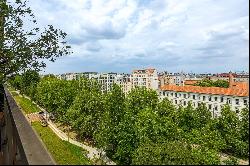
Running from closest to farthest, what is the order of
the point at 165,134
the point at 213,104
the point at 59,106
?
1. the point at 165,134
2. the point at 59,106
3. the point at 213,104

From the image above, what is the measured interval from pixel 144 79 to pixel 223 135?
8691 cm

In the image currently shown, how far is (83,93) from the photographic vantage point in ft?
126

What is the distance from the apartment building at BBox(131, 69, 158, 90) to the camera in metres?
112

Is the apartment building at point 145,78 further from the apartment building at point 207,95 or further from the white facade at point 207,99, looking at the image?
the white facade at point 207,99

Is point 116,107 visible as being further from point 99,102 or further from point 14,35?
point 14,35

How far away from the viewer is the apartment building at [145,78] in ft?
366

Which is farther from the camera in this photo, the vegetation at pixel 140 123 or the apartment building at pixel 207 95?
the apartment building at pixel 207 95

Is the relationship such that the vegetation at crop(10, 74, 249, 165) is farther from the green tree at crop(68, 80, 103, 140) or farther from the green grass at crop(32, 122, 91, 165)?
the green grass at crop(32, 122, 91, 165)

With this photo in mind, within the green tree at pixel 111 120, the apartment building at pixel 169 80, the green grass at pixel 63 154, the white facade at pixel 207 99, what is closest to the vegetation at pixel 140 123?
the green tree at pixel 111 120

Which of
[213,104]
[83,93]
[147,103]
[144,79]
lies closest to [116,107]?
[147,103]

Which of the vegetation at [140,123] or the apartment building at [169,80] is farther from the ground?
the apartment building at [169,80]

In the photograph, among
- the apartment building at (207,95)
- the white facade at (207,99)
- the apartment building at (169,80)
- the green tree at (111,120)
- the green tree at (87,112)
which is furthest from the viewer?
the apartment building at (169,80)

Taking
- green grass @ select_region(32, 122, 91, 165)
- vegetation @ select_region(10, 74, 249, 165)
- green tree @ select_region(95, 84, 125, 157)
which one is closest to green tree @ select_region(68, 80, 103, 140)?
vegetation @ select_region(10, 74, 249, 165)

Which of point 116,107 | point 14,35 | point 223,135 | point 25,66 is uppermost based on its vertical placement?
point 14,35
